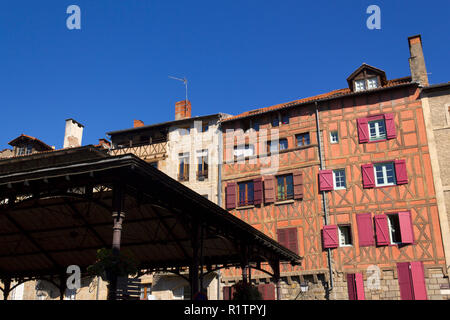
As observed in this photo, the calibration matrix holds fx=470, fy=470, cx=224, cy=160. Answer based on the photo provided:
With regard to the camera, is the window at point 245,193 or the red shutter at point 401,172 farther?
the window at point 245,193

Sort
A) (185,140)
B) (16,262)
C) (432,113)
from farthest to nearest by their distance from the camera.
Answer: (185,140)
(432,113)
(16,262)

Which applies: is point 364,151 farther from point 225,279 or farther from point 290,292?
point 225,279

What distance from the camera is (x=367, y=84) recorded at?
2495cm

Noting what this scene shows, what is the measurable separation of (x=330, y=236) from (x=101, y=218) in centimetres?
1208

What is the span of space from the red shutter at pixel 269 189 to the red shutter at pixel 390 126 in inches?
245

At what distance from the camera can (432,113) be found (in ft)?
74.2

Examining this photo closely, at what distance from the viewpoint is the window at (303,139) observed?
25172 millimetres

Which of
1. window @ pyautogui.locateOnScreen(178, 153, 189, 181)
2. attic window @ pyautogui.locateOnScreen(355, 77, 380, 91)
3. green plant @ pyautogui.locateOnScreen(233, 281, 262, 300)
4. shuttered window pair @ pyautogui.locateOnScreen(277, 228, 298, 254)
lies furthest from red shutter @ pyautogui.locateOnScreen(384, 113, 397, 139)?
green plant @ pyautogui.locateOnScreen(233, 281, 262, 300)

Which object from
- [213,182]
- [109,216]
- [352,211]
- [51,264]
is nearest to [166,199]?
[109,216]

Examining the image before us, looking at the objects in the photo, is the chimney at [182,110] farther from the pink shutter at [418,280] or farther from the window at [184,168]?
the pink shutter at [418,280]

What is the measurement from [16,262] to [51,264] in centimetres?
127

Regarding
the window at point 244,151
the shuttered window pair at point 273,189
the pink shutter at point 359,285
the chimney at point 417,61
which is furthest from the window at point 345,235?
the chimney at point 417,61

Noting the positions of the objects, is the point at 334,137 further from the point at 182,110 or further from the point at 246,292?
the point at 246,292

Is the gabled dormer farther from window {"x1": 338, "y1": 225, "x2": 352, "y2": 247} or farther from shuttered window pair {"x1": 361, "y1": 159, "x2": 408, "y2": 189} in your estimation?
window {"x1": 338, "y1": 225, "x2": 352, "y2": 247}
